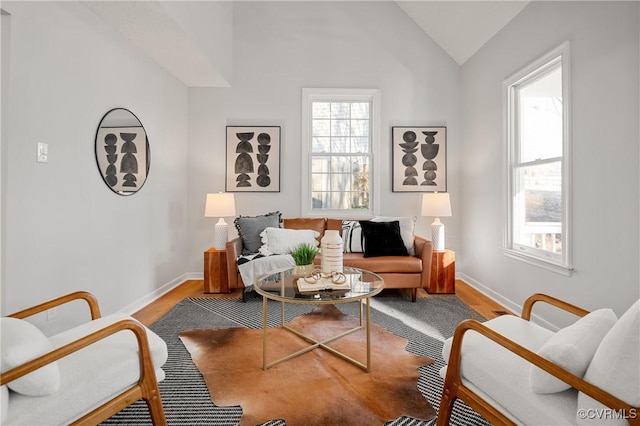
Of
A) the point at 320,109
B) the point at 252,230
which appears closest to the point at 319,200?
the point at 252,230

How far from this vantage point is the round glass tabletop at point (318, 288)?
191 centimetres

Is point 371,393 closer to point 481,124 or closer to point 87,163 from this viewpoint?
point 87,163

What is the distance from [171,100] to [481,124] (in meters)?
3.75

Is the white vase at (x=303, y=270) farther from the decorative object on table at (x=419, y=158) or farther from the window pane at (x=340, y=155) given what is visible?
the decorative object on table at (x=419, y=158)

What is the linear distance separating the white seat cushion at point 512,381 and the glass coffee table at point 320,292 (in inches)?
24.2

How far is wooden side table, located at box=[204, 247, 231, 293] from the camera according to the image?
3.57 metres

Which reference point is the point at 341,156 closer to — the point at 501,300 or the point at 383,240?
the point at 383,240

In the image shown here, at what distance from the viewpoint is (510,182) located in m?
3.23

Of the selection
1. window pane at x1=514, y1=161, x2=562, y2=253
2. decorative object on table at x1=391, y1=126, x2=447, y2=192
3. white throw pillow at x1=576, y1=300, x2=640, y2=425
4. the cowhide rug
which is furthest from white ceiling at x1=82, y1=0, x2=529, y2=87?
white throw pillow at x1=576, y1=300, x2=640, y2=425

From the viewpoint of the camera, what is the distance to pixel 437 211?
3797mm

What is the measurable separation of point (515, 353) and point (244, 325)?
216 centimetres

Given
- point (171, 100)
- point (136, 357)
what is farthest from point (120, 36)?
point (136, 357)

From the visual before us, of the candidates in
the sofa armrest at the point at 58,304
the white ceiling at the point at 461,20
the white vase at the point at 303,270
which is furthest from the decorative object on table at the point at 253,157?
the sofa armrest at the point at 58,304

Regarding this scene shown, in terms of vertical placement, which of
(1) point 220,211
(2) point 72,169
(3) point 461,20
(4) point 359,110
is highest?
(3) point 461,20
